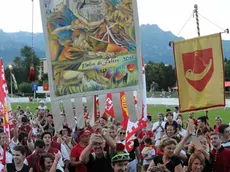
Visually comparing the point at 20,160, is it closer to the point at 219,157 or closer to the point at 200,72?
the point at 219,157

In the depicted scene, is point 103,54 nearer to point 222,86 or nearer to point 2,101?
point 222,86

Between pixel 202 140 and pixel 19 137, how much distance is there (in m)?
4.94

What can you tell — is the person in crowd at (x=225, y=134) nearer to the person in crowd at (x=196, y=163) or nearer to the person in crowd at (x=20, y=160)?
the person in crowd at (x=196, y=163)

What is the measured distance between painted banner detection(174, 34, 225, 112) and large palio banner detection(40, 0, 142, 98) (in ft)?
4.69

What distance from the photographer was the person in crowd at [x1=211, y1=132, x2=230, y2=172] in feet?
21.6

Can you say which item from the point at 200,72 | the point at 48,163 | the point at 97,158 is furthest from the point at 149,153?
the point at 48,163

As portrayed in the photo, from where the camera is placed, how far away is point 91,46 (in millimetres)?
6953

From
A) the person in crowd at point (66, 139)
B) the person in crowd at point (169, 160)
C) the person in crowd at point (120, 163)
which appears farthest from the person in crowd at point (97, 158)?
the person in crowd at point (66, 139)

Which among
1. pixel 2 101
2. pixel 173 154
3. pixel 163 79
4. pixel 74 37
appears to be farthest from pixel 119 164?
pixel 163 79

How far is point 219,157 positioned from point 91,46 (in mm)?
2568

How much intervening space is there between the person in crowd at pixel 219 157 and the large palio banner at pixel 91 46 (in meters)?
1.47

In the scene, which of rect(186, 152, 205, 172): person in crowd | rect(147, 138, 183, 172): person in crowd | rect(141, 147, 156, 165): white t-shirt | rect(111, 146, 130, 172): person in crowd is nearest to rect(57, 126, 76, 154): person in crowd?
rect(141, 147, 156, 165): white t-shirt

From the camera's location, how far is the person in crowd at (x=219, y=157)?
657 centimetres

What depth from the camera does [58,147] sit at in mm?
7641
